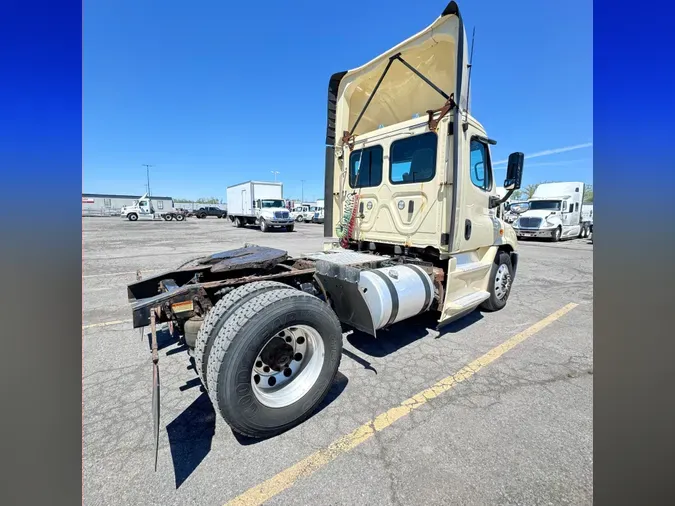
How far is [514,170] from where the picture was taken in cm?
430

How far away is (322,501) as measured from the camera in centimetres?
176

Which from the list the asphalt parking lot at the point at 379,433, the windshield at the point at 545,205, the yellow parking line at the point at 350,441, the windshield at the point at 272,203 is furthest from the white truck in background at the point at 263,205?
the yellow parking line at the point at 350,441

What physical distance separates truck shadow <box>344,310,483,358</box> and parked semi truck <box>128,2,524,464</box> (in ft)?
0.59

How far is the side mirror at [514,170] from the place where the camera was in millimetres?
4266

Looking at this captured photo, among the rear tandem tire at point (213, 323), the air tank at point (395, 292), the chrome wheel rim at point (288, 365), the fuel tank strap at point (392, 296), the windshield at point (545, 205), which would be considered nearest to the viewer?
the rear tandem tire at point (213, 323)

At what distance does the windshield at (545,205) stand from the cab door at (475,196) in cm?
1894

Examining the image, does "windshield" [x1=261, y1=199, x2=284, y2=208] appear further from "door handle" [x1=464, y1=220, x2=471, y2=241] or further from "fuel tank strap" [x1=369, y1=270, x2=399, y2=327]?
"fuel tank strap" [x1=369, y1=270, x2=399, y2=327]

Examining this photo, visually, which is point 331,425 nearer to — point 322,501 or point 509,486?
point 322,501

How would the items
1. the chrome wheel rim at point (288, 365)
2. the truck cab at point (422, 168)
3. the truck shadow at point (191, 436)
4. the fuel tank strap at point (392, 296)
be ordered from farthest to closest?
the truck cab at point (422, 168) < the fuel tank strap at point (392, 296) < the chrome wheel rim at point (288, 365) < the truck shadow at point (191, 436)

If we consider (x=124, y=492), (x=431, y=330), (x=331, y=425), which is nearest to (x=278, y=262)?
(x=331, y=425)

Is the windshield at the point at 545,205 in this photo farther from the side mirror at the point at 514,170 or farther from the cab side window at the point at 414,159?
the cab side window at the point at 414,159

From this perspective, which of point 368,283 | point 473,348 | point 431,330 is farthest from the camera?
point 431,330

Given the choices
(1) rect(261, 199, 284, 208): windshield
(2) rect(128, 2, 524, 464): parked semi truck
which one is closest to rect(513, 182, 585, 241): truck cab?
(2) rect(128, 2, 524, 464): parked semi truck
